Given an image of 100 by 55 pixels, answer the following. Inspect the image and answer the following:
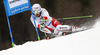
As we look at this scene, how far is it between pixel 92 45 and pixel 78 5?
1002cm

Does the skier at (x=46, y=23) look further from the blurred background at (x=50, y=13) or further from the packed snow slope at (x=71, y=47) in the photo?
the blurred background at (x=50, y=13)

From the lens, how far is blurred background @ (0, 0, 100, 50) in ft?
40.8

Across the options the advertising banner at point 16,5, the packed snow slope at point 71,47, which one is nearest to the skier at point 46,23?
the advertising banner at point 16,5

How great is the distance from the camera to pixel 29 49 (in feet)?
12.7

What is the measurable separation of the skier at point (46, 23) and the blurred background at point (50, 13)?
5.83 m

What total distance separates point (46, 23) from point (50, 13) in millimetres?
6339

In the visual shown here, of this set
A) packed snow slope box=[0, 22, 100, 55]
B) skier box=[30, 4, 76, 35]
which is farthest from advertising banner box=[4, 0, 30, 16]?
packed snow slope box=[0, 22, 100, 55]

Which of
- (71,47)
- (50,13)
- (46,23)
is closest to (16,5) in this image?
(46,23)

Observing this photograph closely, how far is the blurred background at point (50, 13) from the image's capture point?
12.4 meters

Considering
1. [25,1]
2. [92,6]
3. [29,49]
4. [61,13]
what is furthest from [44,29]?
[92,6]

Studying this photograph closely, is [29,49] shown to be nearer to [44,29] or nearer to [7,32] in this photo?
[44,29]

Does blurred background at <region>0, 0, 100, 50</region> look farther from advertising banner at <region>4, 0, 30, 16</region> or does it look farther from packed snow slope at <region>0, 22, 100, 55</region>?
packed snow slope at <region>0, 22, 100, 55</region>

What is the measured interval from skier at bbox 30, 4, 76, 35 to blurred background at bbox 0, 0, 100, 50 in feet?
19.1

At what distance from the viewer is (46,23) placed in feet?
20.6
